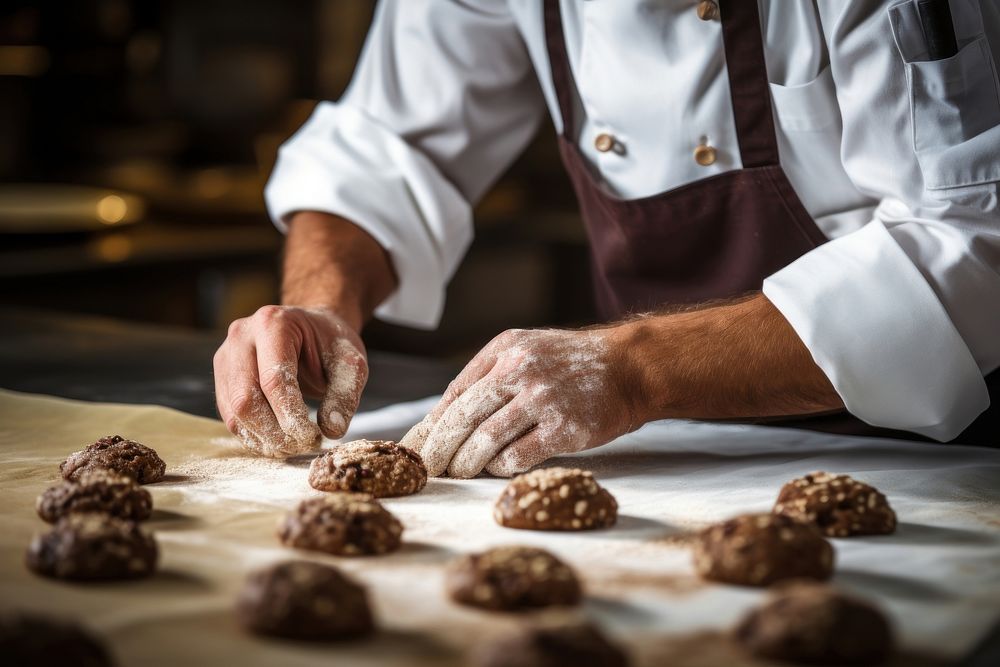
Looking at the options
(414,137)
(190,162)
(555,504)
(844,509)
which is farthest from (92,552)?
(190,162)

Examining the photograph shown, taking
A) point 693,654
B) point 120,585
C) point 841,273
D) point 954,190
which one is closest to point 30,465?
point 120,585

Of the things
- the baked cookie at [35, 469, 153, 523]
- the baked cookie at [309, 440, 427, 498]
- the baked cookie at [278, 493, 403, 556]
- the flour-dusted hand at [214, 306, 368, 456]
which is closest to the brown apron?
the flour-dusted hand at [214, 306, 368, 456]

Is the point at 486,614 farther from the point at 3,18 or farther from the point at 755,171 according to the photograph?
the point at 3,18

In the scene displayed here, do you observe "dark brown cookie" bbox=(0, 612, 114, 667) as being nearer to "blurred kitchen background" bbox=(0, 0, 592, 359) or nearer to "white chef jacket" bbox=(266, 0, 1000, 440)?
"white chef jacket" bbox=(266, 0, 1000, 440)

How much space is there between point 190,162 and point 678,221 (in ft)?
13.1

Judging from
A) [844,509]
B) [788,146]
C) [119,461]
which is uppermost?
[788,146]

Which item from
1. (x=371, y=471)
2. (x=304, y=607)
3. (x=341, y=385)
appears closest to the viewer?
(x=304, y=607)

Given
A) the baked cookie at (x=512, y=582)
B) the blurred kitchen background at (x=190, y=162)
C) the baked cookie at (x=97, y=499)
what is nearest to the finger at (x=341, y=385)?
the baked cookie at (x=97, y=499)

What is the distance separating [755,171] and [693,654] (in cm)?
104

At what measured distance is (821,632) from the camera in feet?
2.97

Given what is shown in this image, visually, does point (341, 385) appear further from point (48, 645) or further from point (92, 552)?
point (48, 645)

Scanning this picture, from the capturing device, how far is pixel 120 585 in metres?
1.07

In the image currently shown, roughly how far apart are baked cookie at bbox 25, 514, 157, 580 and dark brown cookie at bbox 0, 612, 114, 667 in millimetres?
185

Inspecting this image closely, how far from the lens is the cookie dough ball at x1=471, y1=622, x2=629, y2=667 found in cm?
85
